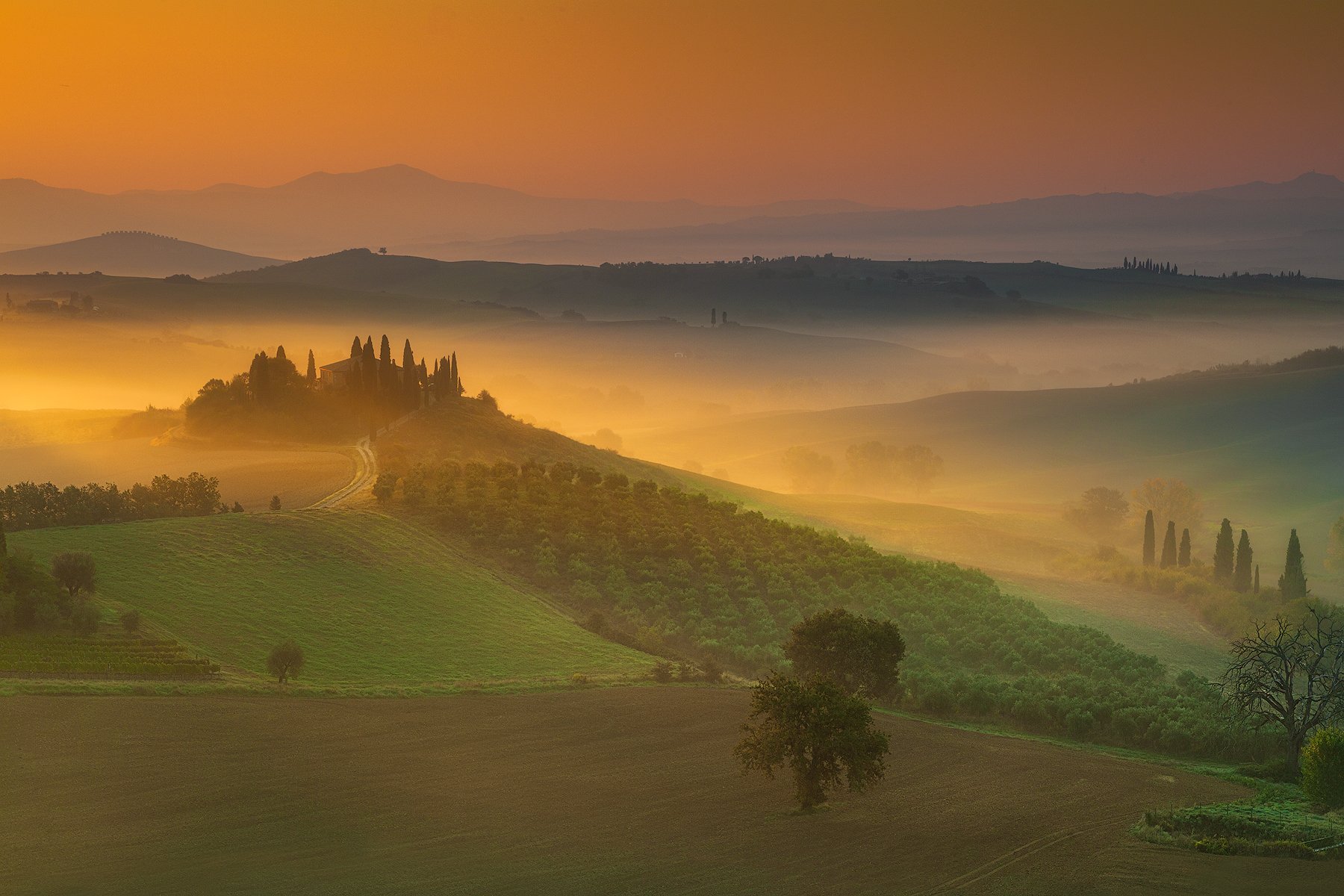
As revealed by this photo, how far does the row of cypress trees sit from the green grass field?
6670 cm

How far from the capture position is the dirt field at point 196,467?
92938 millimetres

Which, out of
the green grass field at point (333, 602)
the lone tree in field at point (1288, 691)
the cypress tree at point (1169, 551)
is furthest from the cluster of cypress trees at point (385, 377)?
the lone tree in field at point (1288, 691)

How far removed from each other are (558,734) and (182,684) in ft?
51.3

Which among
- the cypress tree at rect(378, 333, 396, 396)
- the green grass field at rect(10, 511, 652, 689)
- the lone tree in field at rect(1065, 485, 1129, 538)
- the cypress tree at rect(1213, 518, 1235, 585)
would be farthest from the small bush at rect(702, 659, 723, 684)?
the lone tree in field at rect(1065, 485, 1129, 538)

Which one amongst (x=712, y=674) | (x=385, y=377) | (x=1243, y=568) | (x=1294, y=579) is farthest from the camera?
(x=385, y=377)

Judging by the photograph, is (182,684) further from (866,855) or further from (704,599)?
(704,599)

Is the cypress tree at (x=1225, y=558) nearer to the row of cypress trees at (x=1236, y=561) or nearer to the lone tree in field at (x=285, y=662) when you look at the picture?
the row of cypress trees at (x=1236, y=561)

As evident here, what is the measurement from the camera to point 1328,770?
143 feet

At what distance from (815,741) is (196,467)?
76.5 metres

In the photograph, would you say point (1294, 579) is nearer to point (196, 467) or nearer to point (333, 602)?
point (333, 602)

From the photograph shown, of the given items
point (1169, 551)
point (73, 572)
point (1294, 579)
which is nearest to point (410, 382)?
point (73, 572)

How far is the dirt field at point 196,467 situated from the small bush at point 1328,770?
6632cm

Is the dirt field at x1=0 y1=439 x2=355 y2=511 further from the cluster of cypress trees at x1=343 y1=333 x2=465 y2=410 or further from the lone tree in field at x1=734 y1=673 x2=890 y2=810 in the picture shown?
the lone tree in field at x1=734 y1=673 x2=890 y2=810

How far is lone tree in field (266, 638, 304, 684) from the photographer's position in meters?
53.8
